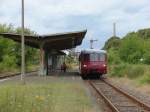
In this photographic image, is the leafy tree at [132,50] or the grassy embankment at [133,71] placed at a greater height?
the leafy tree at [132,50]

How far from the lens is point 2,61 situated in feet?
214

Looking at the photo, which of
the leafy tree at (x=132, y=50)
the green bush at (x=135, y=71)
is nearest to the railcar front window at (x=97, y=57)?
the green bush at (x=135, y=71)

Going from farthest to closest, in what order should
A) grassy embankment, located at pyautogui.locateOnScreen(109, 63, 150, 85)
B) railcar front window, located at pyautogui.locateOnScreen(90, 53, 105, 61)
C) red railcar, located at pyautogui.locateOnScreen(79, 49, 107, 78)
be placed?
railcar front window, located at pyautogui.locateOnScreen(90, 53, 105, 61), red railcar, located at pyautogui.locateOnScreen(79, 49, 107, 78), grassy embankment, located at pyautogui.locateOnScreen(109, 63, 150, 85)

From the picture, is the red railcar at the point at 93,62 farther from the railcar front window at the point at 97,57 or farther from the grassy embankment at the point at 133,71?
the grassy embankment at the point at 133,71

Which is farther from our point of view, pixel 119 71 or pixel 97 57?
pixel 119 71

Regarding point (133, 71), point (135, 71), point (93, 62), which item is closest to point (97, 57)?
point (93, 62)

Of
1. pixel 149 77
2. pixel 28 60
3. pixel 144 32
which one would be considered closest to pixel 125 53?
pixel 28 60

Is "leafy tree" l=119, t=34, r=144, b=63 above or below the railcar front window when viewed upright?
above

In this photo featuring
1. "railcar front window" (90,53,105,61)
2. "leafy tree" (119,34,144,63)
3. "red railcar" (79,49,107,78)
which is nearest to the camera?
"red railcar" (79,49,107,78)

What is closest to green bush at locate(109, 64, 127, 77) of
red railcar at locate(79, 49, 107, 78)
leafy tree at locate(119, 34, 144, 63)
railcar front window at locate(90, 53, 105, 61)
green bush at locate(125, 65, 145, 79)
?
red railcar at locate(79, 49, 107, 78)

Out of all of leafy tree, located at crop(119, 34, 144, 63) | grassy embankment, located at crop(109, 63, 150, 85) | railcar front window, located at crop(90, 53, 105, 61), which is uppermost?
leafy tree, located at crop(119, 34, 144, 63)

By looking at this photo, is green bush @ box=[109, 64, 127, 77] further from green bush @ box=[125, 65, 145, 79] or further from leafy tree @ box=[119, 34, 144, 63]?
leafy tree @ box=[119, 34, 144, 63]

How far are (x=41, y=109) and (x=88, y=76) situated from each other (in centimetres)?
3762

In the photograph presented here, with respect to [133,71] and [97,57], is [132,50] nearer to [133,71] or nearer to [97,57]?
[97,57]
